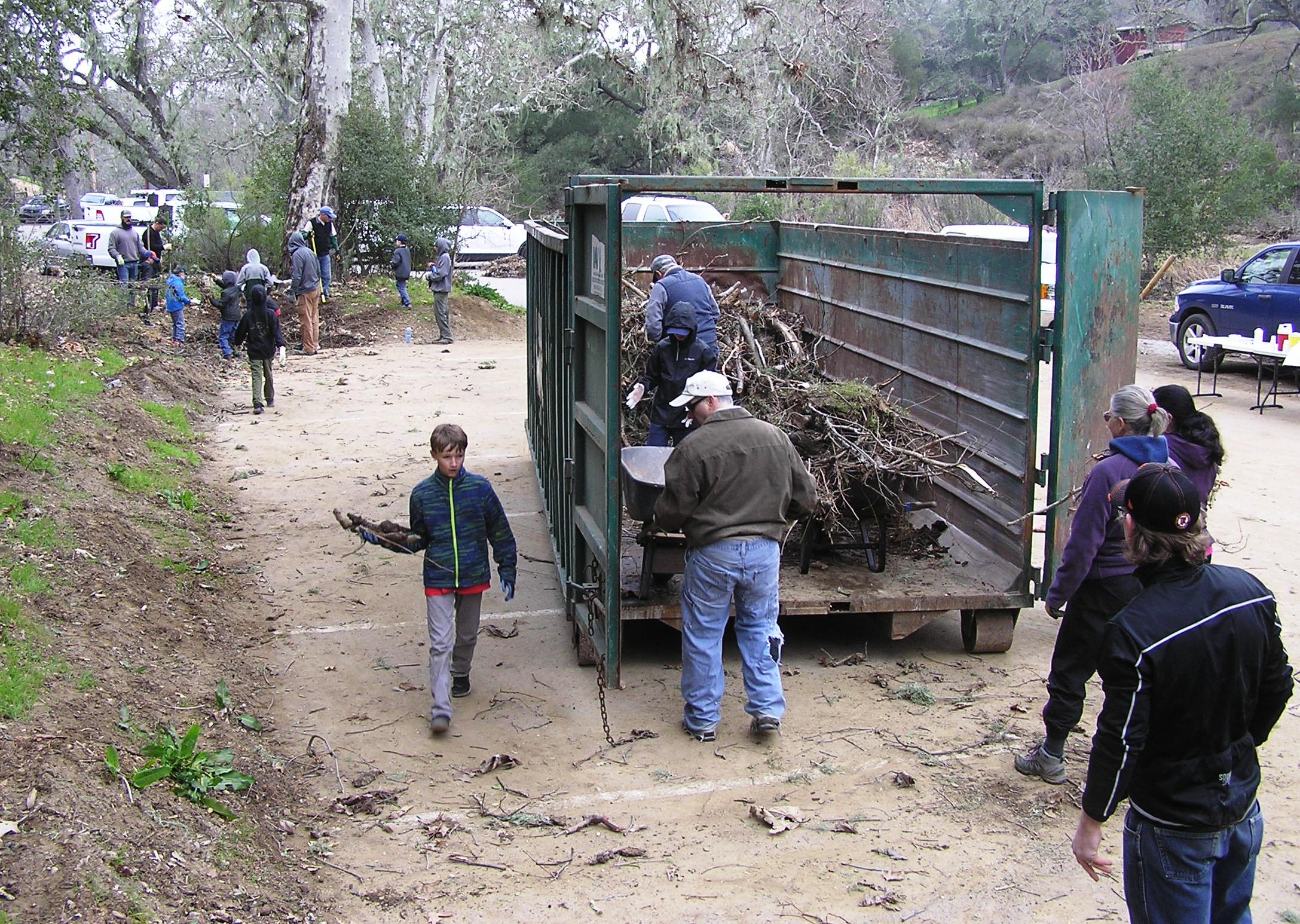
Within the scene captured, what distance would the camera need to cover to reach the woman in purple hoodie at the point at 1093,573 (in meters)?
5.28

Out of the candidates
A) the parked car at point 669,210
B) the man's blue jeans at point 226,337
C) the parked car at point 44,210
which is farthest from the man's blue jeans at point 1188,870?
the parked car at point 669,210

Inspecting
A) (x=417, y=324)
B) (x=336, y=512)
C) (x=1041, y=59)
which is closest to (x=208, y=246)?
(x=417, y=324)

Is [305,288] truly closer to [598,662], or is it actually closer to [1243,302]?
[598,662]

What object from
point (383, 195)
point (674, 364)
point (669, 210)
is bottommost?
point (674, 364)

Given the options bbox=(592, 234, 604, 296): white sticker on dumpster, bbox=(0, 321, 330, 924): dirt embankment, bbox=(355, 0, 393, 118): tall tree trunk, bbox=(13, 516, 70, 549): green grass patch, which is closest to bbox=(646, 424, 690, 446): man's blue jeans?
bbox=(592, 234, 604, 296): white sticker on dumpster

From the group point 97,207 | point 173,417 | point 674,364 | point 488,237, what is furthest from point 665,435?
point 97,207

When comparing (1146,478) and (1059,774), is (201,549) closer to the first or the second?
(1059,774)

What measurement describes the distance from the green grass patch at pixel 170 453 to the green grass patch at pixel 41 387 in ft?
2.67

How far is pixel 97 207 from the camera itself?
106ft

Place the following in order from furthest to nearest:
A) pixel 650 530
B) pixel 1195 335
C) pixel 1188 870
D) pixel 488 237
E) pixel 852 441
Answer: pixel 488 237, pixel 1195 335, pixel 852 441, pixel 650 530, pixel 1188 870

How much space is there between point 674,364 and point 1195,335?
11421 mm

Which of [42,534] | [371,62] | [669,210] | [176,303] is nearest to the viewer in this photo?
[42,534]

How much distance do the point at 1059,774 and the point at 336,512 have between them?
12.6 feet

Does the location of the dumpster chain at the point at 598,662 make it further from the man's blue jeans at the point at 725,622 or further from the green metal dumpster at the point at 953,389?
the man's blue jeans at the point at 725,622
